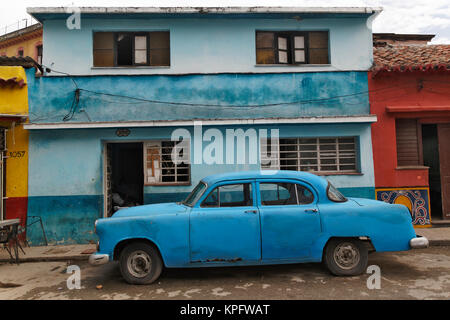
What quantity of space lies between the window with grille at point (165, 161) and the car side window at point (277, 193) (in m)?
3.51

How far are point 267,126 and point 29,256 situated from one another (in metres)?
6.27

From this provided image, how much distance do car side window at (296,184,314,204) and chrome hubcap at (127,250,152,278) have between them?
2.54 meters

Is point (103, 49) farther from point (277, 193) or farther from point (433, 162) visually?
point (433, 162)

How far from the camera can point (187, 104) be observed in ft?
26.0

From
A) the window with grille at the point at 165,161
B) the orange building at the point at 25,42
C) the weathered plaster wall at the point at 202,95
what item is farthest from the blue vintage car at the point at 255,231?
the orange building at the point at 25,42

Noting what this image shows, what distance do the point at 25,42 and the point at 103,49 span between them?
1645 cm

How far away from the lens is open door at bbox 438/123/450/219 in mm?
8219

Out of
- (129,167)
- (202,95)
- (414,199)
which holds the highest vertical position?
(202,95)

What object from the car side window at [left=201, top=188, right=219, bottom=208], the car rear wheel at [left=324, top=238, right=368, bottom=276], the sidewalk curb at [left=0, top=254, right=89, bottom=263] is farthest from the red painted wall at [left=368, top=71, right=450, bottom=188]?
the sidewalk curb at [left=0, top=254, right=89, bottom=263]

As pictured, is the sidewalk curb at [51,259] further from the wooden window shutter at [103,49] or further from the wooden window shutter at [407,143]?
the wooden window shutter at [407,143]

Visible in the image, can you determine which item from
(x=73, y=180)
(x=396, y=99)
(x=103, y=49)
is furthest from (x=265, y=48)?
(x=73, y=180)

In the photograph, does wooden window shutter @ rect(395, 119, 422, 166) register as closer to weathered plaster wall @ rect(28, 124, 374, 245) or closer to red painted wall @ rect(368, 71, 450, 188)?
red painted wall @ rect(368, 71, 450, 188)

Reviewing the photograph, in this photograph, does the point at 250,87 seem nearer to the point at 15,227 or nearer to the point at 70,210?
the point at 70,210

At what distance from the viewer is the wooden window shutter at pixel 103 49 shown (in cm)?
810
